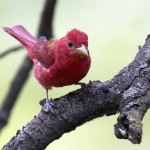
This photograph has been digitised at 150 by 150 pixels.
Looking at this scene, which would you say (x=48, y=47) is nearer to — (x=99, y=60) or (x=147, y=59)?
(x=147, y=59)

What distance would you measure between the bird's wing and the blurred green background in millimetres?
1401

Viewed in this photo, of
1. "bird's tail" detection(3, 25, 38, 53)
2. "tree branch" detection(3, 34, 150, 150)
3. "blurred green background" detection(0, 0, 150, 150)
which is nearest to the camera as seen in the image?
"tree branch" detection(3, 34, 150, 150)

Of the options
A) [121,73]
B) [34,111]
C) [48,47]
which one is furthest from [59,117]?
[34,111]

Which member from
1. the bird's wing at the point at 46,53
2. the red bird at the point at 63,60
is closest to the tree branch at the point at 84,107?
the red bird at the point at 63,60

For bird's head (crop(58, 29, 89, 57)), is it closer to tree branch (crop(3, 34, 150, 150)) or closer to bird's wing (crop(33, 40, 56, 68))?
bird's wing (crop(33, 40, 56, 68))

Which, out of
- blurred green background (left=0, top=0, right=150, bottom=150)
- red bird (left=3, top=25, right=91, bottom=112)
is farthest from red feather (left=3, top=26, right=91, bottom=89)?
blurred green background (left=0, top=0, right=150, bottom=150)

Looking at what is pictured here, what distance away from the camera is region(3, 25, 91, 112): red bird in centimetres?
203

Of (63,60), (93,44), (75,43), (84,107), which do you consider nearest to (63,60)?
(63,60)

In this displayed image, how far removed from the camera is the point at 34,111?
392 centimetres

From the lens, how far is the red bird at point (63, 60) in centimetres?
203

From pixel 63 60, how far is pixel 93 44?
2.01 m

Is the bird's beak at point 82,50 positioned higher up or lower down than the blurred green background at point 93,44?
higher up

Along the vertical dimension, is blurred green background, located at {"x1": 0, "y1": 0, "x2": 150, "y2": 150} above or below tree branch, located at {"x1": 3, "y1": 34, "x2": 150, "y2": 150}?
below

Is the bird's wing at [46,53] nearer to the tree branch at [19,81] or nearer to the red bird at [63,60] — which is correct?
the red bird at [63,60]
